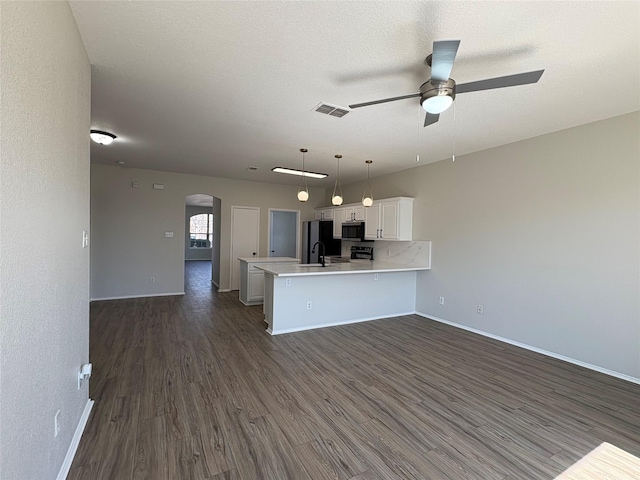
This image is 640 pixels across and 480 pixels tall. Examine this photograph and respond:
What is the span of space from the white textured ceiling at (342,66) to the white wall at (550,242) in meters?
0.39

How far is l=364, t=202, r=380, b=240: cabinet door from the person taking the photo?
587cm

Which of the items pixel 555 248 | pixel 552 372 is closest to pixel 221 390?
pixel 552 372

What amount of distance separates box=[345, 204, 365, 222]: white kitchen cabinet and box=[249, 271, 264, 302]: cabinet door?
226cm

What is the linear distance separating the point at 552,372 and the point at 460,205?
8.08ft

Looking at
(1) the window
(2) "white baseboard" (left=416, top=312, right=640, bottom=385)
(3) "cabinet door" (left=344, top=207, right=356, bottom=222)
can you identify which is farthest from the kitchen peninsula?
(1) the window

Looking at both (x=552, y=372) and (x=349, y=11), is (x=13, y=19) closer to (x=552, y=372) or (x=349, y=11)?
(x=349, y=11)

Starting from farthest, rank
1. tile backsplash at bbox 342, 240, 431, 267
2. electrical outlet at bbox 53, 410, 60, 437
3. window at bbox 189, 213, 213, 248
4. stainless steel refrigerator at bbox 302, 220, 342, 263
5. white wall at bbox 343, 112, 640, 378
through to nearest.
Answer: window at bbox 189, 213, 213, 248 → stainless steel refrigerator at bbox 302, 220, 342, 263 → tile backsplash at bbox 342, 240, 431, 267 → white wall at bbox 343, 112, 640, 378 → electrical outlet at bbox 53, 410, 60, 437

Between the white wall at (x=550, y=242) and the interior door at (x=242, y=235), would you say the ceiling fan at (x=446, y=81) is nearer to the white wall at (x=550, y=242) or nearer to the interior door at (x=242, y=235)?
the white wall at (x=550, y=242)

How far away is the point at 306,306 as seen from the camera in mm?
4430

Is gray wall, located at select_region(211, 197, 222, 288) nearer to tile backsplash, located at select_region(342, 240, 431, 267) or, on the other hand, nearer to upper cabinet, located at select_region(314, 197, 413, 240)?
upper cabinet, located at select_region(314, 197, 413, 240)

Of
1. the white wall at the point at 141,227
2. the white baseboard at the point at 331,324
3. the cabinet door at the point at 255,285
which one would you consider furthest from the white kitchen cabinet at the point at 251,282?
the white baseboard at the point at 331,324

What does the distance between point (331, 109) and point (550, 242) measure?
3039mm

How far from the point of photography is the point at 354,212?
6492 mm

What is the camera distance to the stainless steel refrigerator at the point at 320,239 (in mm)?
7141
